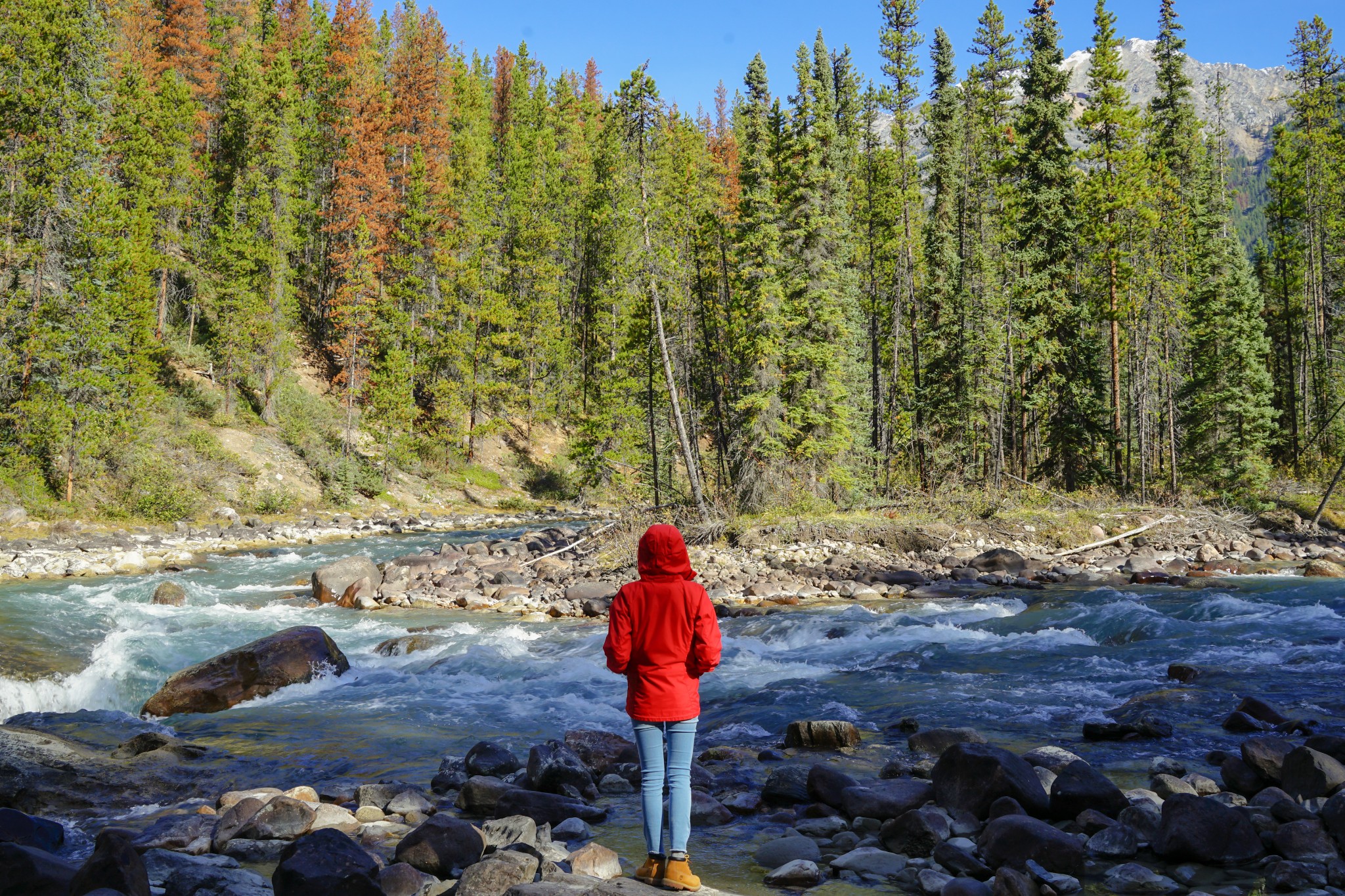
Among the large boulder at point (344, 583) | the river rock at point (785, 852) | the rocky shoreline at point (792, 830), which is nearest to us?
the rocky shoreline at point (792, 830)

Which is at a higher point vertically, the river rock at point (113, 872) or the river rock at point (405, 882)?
the river rock at point (113, 872)

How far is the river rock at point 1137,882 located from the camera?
4570 mm

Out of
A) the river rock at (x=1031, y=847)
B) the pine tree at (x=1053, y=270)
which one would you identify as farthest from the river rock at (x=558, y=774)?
the pine tree at (x=1053, y=270)

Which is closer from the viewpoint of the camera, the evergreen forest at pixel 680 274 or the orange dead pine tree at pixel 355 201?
the evergreen forest at pixel 680 274

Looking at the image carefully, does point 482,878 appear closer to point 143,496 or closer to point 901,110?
point 143,496

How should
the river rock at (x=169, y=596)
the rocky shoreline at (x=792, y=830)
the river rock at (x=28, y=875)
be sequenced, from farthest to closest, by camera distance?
1. the river rock at (x=169, y=596)
2. the rocky shoreline at (x=792, y=830)
3. the river rock at (x=28, y=875)

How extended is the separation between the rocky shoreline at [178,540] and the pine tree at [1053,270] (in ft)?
54.6

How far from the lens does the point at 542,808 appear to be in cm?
614

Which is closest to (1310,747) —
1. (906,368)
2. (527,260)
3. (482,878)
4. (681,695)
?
(681,695)

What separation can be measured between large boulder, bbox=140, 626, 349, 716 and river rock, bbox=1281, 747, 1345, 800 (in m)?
10.2

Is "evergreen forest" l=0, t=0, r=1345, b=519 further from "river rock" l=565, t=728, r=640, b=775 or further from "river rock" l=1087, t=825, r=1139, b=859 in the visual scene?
"river rock" l=1087, t=825, r=1139, b=859

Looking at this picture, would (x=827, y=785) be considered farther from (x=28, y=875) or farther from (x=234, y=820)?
(x=28, y=875)

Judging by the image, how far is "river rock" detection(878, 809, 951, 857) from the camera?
523 centimetres

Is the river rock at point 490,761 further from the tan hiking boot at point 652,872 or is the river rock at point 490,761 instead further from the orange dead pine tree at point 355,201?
the orange dead pine tree at point 355,201
